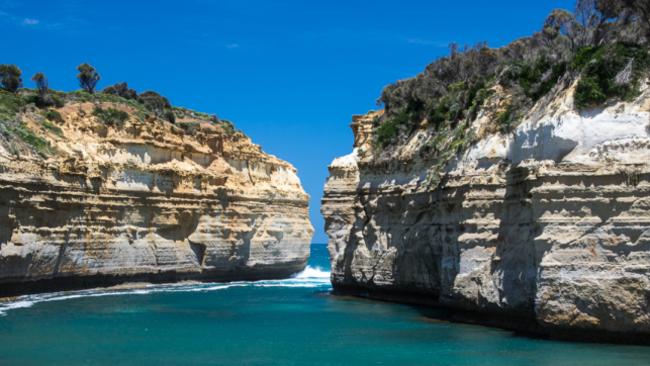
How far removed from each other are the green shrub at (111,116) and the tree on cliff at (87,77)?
1151 cm

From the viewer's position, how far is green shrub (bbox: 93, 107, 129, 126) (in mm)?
39219

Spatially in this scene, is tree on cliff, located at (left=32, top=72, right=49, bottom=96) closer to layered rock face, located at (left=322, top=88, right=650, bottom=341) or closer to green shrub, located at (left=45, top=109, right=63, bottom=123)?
green shrub, located at (left=45, top=109, right=63, bottom=123)

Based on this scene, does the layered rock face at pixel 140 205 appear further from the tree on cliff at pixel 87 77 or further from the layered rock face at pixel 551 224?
the layered rock face at pixel 551 224

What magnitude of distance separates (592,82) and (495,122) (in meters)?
4.27

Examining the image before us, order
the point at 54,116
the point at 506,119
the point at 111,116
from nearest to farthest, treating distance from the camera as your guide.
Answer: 1. the point at 506,119
2. the point at 54,116
3. the point at 111,116

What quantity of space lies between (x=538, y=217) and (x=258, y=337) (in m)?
7.66

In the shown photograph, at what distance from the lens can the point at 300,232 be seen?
2018 inches

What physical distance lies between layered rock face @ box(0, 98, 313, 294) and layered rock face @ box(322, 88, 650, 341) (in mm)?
16038

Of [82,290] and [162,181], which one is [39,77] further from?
[82,290]

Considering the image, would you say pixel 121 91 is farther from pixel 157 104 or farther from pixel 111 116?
pixel 111 116

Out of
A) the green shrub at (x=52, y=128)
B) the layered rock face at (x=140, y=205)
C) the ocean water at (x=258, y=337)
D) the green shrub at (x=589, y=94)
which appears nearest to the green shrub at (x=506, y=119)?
the green shrub at (x=589, y=94)

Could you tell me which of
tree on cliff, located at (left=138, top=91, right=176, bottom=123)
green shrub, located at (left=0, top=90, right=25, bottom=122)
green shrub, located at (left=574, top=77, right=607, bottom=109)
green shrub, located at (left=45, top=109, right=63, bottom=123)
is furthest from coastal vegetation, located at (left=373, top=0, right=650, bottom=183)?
tree on cliff, located at (left=138, top=91, right=176, bottom=123)

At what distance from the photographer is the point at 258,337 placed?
19.0 meters

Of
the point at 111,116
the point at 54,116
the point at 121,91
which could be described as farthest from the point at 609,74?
the point at 121,91
